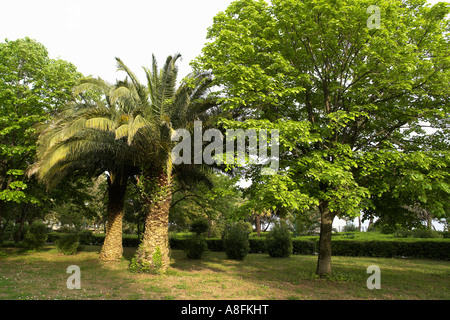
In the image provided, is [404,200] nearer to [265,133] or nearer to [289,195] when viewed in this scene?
[289,195]

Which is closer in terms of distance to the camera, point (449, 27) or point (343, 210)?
point (343, 210)

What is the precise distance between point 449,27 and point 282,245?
14816mm

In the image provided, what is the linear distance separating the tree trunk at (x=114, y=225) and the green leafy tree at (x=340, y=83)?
8448 millimetres

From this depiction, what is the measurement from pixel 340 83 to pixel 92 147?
1017 cm

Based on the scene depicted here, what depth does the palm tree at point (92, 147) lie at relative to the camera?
10.1 meters

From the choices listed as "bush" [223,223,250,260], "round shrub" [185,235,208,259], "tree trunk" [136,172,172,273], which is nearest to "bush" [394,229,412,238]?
"bush" [223,223,250,260]

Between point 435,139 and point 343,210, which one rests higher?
point 435,139

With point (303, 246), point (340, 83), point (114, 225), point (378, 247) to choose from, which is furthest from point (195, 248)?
point (378, 247)

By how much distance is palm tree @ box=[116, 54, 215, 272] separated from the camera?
11328 mm

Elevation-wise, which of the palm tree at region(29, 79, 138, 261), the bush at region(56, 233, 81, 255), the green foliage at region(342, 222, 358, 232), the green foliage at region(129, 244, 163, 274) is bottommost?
the green foliage at region(342, 222, 358, 232)

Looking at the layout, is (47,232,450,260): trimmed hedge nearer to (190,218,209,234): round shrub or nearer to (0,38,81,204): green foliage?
(190,218,209,234): round shrub

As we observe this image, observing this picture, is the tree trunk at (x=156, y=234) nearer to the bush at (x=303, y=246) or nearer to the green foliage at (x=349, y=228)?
the bush at (x=303, y=246)

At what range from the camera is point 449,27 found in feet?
31.8
